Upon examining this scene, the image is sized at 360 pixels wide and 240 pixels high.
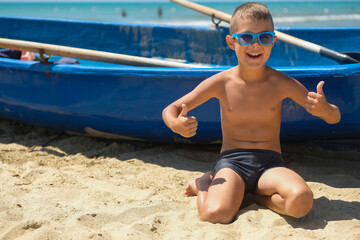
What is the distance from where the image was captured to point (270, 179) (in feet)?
7.73

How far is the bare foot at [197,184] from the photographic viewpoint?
2535mm

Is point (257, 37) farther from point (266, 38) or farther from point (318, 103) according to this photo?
point (318, 103)

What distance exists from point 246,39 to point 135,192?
113cm

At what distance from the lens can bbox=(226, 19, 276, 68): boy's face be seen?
2295 mm

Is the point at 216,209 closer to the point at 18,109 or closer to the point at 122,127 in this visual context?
the point at 122,127

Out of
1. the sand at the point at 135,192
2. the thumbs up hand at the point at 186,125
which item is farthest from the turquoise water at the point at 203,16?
the thumbs up hand at the point at 186,125

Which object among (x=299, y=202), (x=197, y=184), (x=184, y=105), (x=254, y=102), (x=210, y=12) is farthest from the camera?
(x=210, y=12)

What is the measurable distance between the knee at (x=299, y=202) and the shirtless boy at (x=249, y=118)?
0.10 feet

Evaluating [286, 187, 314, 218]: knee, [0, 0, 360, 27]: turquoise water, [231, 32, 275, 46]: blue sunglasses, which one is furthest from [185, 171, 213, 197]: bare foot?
[0, 0, 360, 27]: turquoise water

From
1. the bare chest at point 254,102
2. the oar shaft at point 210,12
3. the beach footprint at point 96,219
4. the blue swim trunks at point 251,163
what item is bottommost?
the beach footprint at point 96,219

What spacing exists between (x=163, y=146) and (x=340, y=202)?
1.54 meters

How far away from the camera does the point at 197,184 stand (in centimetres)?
255

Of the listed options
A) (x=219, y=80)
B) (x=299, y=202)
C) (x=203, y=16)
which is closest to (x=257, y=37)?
(x=219, y=80)

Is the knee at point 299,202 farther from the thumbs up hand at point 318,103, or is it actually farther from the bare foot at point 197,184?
the bare foot at point 197,184
